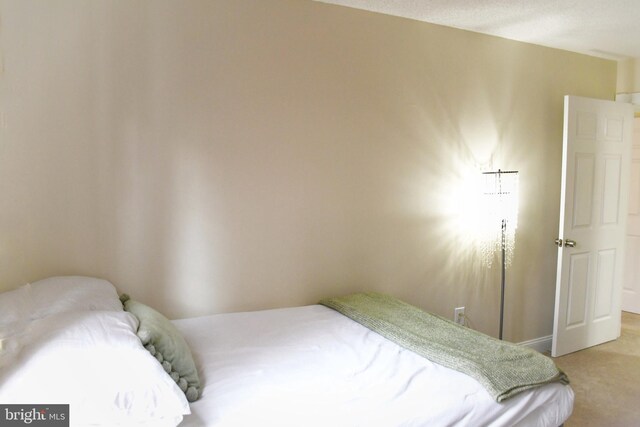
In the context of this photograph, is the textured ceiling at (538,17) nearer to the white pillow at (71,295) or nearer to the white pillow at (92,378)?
the white pillow at (71,295)

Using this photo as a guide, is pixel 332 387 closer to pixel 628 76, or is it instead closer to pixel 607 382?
pixel 607 382

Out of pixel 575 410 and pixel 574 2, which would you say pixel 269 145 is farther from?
pixel 575 410

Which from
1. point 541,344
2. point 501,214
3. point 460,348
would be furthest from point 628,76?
point 460,348

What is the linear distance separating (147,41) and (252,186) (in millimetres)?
879

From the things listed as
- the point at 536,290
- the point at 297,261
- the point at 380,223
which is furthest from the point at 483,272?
the point at 297,261

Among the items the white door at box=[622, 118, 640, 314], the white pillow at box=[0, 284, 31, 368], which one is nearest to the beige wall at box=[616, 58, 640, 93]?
the white door at box=[622, 118, 640, 314]

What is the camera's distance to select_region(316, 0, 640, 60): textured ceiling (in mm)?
2762

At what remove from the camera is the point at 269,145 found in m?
2.66

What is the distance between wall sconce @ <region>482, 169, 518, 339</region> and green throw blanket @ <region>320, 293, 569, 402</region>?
1.01m

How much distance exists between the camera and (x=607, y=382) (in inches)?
125

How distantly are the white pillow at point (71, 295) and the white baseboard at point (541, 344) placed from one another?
10.0ft

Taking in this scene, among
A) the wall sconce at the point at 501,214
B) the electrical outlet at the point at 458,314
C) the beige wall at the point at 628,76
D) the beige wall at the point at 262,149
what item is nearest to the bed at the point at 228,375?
the beige wall at the point at 262,149

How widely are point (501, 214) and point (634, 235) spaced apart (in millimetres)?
2505

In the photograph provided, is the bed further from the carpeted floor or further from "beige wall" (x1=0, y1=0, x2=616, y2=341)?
the carpeted floor
